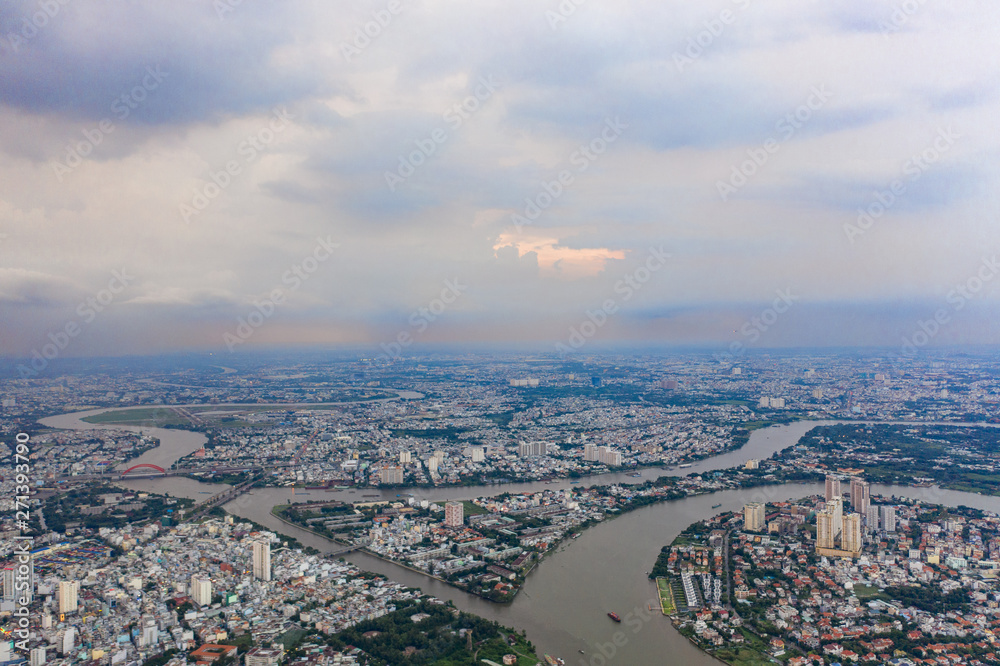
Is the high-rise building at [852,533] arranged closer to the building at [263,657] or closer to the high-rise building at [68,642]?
the building at [263,657]

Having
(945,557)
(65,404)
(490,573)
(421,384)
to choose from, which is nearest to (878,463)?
(945,557)

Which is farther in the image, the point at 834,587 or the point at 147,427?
the point at 147,427

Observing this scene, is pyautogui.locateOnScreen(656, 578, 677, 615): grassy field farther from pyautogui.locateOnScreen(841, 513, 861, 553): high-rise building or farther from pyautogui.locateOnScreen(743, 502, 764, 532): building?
pyautogui.locateOnScreen(841, 513, 861, 553): high-rise building

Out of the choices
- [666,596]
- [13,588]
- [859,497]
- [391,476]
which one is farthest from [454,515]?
[859,497]

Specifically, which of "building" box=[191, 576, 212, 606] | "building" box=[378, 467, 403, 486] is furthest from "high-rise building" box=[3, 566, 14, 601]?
"building" box=[378, 467, 403, 486]

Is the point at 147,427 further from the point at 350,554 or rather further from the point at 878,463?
the point at 878,463

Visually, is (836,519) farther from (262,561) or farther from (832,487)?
(262,561)
